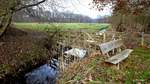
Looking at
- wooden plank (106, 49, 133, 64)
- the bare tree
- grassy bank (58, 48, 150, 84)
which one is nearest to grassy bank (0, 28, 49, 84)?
the bare tree

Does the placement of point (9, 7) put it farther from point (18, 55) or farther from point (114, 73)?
point (114, 73)

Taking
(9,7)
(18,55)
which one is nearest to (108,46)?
(9,7)

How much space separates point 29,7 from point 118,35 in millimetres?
6171

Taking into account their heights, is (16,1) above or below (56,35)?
above

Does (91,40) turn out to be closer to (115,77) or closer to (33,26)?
(115,77)

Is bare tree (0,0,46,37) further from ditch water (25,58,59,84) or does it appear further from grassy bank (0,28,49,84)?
ditch water (25,58,59,84)

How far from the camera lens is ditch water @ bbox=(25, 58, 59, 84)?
13922 mm

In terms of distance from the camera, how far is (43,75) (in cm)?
1522

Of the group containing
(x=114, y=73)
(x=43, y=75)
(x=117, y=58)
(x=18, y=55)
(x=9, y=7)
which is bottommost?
(x=43, y=75)

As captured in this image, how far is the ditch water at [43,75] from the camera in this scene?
548 inches

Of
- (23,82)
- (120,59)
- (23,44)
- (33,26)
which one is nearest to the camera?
(120,59)

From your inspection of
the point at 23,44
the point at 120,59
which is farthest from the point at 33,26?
the point at 120,59

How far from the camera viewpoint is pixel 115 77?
29.8ft

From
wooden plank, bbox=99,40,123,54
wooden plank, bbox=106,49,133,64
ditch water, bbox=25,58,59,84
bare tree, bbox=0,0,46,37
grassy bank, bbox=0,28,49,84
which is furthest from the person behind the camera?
bare tree, bbox=0,0,46,37
